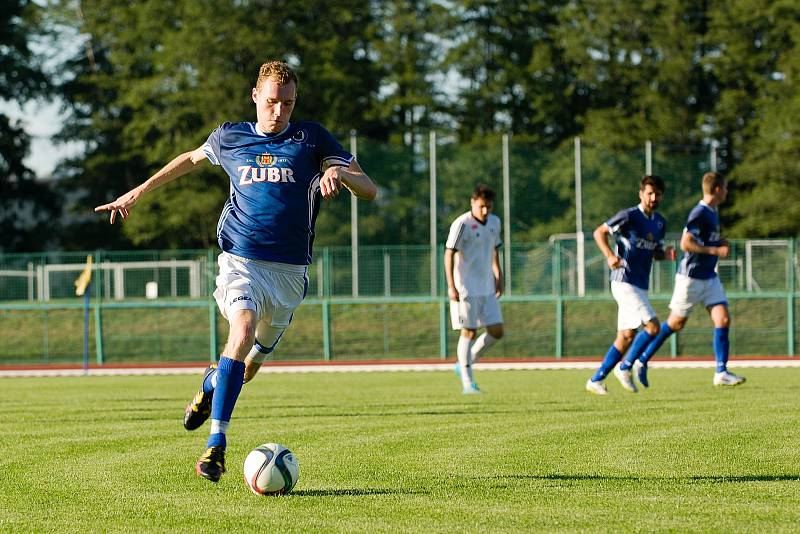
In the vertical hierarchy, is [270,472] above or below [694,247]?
below

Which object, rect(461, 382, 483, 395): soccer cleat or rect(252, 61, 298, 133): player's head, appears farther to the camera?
rect(461, 382, 483, 395): soccer cleat

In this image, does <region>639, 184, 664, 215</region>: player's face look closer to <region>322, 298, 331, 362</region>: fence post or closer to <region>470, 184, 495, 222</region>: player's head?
<region>470, 184, 495, 222</region>: player's head

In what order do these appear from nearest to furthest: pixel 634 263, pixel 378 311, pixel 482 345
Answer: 1. pixel 634 263
2. pixel 482 345
3. pixel 378 311

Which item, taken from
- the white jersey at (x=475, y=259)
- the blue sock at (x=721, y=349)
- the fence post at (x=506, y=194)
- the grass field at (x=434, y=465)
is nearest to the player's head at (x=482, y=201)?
the white jersey at (x=475, y=259)

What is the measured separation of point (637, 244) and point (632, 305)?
25.2 inches

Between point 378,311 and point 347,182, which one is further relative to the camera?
point 378,311

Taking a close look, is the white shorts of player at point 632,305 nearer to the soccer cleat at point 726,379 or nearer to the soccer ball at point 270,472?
the soccer cleat at point 726,379

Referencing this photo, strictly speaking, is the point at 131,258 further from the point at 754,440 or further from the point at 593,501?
the point at 593,501

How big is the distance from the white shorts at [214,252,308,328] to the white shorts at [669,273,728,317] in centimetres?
751

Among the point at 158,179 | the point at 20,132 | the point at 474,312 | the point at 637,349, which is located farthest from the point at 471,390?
the point at 20,132

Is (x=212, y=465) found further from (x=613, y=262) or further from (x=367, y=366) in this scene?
(x=367, y=366)

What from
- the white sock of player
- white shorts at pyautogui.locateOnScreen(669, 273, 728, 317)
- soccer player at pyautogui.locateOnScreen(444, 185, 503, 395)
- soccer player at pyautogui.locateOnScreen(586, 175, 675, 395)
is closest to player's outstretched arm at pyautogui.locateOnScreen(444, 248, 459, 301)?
soccer player at pyautogui.locateOnScreen(444, 185, 503, 395)

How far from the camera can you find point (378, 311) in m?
27.1

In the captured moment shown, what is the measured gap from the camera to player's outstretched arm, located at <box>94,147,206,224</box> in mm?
7453
